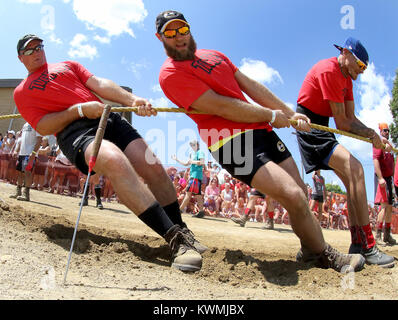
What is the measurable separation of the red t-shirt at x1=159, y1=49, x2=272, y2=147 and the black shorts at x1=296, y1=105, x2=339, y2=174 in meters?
0.71

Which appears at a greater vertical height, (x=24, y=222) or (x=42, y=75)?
(x=42, y=75)

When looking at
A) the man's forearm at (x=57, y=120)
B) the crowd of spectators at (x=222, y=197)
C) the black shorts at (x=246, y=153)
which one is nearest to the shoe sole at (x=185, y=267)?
the black shorts at (x=246, y=153)

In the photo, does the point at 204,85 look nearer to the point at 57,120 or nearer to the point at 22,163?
the point at 57,120

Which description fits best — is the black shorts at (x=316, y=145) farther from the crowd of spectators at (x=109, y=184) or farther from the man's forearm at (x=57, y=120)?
the crowd of spectators at (x=109, y=184)

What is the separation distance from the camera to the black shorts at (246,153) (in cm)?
305

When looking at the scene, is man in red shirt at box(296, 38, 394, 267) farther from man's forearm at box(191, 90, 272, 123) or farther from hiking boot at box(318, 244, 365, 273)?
man's forearm at box(191, 90, 272, 123)

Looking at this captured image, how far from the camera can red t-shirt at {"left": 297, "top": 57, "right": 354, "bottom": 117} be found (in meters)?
3.63

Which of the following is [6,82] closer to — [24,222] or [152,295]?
[24,222]

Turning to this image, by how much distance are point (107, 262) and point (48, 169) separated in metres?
9.57

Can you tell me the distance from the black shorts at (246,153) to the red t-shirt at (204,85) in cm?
8

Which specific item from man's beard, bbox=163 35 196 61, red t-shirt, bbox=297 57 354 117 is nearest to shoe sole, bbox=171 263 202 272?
man's beard, bbox=163 35 196 61
